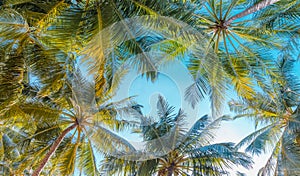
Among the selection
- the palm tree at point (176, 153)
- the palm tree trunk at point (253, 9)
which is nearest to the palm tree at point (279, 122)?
the palm tree at point (176, 153)

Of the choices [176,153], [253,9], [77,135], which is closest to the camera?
[253,9]

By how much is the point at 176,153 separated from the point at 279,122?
394 centimetres

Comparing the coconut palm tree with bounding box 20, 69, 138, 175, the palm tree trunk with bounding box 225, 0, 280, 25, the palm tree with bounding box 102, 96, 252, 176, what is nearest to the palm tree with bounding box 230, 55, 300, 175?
the palm tree with bounding box 102, 96, 252, 176

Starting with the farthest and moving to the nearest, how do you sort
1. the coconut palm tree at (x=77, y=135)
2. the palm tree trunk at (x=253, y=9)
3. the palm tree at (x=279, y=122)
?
the palm tree at (x=279, y=122) < the coconut palm tree at (x=77, y=135) < the palm tree trunk at (x=253, y=9)

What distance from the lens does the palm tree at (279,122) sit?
9.26m

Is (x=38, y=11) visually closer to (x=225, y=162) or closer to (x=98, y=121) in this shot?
(x=98, y=121)

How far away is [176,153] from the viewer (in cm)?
1059

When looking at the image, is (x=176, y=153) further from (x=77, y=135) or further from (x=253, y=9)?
(x=253, y=9)

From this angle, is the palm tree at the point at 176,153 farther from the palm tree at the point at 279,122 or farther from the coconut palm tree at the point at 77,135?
the palm tree at the point at 279,122

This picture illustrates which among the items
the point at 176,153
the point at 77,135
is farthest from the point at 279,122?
the point at 77,135

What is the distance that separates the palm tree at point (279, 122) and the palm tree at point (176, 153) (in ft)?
3.46

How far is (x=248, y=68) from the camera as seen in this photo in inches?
323

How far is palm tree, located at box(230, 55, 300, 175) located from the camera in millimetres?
9255

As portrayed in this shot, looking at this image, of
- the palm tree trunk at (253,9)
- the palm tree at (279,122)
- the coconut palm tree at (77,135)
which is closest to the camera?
the palm tree trunk at (253,9)
